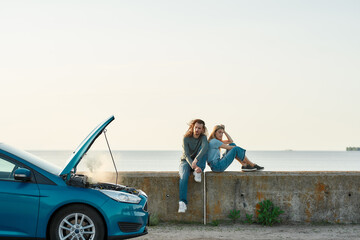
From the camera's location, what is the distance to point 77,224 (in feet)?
22.9

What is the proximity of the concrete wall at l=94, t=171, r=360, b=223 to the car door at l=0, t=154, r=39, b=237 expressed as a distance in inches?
141

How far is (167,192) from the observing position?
10.5 m

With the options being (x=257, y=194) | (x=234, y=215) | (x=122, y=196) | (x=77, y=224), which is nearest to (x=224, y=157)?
(x=257, y=194)

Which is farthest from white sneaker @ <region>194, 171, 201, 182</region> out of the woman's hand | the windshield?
the windshield

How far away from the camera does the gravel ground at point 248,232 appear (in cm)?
902

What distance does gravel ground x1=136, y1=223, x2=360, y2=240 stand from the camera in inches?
355

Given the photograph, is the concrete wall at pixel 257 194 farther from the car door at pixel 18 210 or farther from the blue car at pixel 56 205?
the car door at pixel 18 210

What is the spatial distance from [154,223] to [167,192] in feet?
2.20

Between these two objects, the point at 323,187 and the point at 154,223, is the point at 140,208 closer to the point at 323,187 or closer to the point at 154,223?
the point at 154,223

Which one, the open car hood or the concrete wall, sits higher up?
the open car hood

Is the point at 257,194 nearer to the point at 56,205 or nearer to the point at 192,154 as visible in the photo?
the point at 192,154

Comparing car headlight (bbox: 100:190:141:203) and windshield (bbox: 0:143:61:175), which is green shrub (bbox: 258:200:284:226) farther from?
windshield (bbox: 0:143:61:175)

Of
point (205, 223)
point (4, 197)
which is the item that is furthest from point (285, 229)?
point (4, 197)

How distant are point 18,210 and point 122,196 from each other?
4.52 feet
